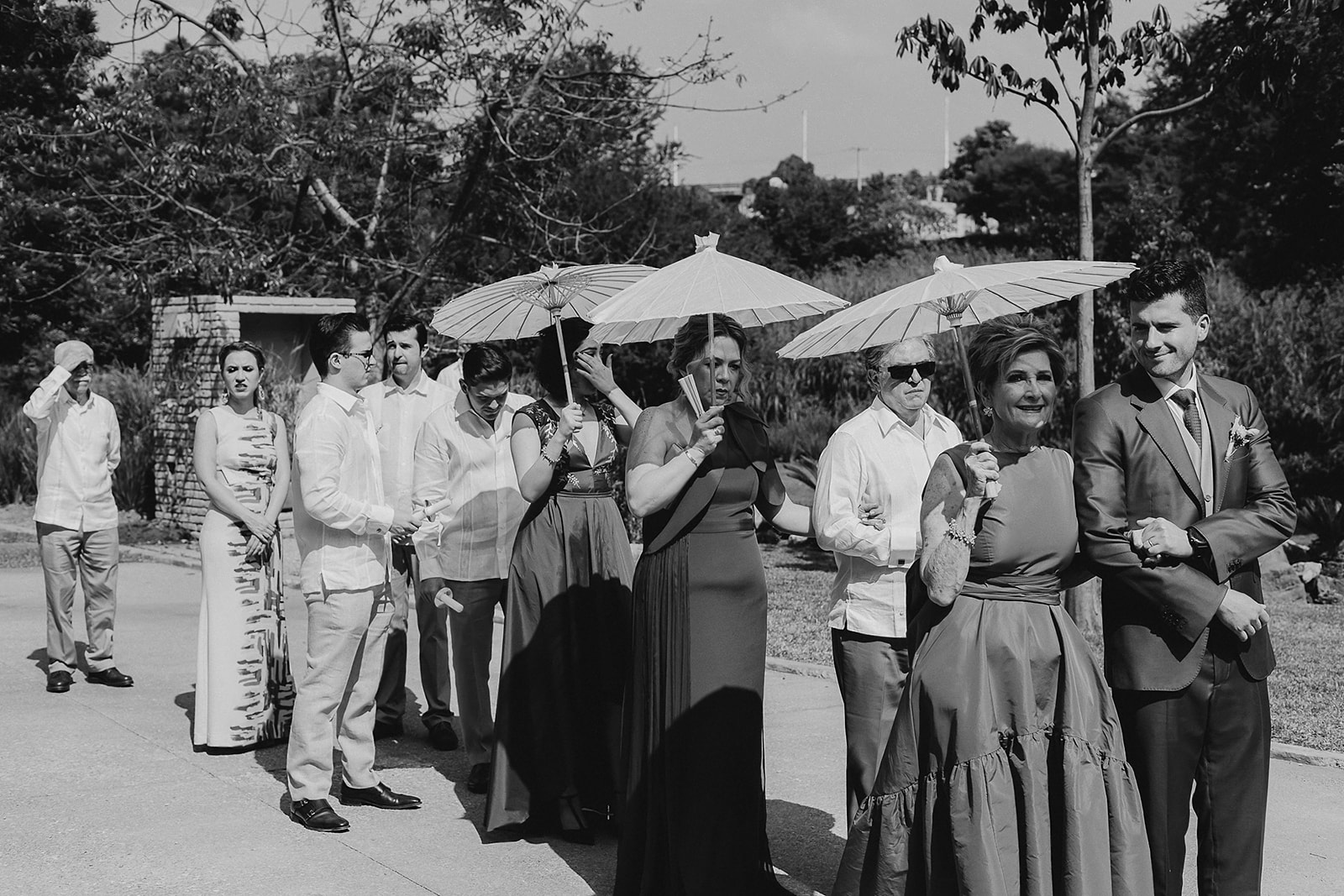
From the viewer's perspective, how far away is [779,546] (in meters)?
15.8

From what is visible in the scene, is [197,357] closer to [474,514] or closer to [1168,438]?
[474,514]

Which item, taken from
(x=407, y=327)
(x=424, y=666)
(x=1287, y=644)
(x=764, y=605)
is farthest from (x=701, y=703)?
(x=1287, y=644)

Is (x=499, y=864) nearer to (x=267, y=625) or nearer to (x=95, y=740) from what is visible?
(x=267, y=625)

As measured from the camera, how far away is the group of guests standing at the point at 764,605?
3.87m

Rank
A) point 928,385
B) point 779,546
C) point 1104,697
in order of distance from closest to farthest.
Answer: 1. point 1104,697
2. point 928,385
3. point 779,546

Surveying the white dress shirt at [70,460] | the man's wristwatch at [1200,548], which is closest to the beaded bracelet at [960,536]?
the man's wristwatch at [1200,548]

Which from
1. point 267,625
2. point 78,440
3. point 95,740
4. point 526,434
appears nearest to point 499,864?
point 526,434

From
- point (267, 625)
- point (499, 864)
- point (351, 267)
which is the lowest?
point (499, 864)

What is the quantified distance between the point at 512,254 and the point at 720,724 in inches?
510

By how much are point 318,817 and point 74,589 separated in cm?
368

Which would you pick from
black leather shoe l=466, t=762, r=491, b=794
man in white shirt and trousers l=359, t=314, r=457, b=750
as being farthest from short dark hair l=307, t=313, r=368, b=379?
black leather shoe l=466, t=762, r=491, b=794

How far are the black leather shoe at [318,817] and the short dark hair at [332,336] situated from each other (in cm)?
179

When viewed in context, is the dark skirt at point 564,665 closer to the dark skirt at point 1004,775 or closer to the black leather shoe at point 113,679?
the dark skirt at point 1004,775

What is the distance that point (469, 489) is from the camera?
6.56 meters
